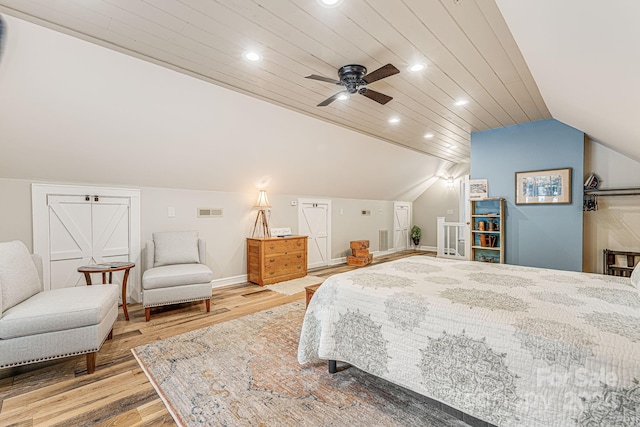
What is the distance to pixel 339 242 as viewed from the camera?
706cm

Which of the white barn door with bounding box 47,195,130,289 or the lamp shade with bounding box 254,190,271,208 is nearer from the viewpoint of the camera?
the white barn door with bounding box 47,195,130,289

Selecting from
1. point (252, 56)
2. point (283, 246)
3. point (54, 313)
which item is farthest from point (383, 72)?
point (283, 246)

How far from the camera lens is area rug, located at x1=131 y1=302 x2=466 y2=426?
175 cm

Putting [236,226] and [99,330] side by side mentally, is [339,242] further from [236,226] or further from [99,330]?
[99,330]

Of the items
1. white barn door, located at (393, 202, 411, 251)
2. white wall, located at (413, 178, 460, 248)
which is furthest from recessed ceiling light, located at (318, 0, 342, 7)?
white wall, located at (413, 178, 460, 248)

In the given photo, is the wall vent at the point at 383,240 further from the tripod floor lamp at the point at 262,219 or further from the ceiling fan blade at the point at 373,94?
the ceiling fan blade at the point at 373,94

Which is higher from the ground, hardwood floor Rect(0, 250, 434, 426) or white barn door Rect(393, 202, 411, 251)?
white barn door Rect(393, 202, 411, 251)

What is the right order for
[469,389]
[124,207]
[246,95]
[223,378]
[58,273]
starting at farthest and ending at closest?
[124,207]
[58,273]
[246,95]
[223,378]
[469,389]

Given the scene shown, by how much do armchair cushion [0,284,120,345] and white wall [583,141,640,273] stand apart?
18.8 ft

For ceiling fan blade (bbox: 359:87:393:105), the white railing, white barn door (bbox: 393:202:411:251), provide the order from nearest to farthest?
ceiling fan blade (bbox: 359:87:393:105), the white railing, white barn door (bbox: 393:202:411:251)

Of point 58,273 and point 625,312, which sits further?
point 58,273

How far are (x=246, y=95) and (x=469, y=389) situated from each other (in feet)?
10.9

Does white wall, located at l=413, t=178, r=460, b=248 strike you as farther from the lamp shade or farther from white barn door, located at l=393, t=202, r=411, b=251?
the lamp shade

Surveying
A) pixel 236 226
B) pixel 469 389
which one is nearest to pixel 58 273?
pixel 236 226
